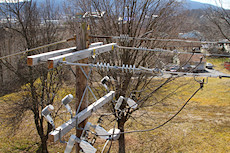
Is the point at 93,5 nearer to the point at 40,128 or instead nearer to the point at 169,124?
the point at 40,128

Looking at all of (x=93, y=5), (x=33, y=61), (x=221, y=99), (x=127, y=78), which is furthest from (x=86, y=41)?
(x=221, y=99)

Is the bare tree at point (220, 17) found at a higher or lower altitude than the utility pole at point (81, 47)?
higher

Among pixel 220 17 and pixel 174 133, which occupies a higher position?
pixel 220 17

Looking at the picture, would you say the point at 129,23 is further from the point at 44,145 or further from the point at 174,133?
the point at 44,145

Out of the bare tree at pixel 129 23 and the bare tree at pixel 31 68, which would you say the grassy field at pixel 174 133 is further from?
the bare tree at pixel 129 23

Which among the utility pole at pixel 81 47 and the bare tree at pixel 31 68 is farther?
the bare tree at pixel 31 68


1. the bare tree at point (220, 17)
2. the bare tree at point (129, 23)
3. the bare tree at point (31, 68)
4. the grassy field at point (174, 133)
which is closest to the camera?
the bare tree at point (129, 23)

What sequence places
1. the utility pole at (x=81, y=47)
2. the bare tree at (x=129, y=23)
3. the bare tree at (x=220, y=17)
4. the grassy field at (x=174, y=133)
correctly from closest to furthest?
the utility pole at (x=81, y=47), the bare tree at (x=129, y=23), the grassy field at (x=174, y=133), the bare tree at (x=220, y=17)

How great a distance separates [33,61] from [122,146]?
272 inches

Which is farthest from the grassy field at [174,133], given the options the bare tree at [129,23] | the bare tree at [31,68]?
the bare tree at [129,23]

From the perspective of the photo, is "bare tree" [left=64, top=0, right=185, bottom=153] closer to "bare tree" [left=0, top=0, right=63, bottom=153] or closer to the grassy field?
the grassy field

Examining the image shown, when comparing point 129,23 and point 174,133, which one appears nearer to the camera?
point 129,23

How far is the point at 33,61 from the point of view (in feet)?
9.14

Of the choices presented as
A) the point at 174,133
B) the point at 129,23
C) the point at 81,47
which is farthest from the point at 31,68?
the point at 174,133
